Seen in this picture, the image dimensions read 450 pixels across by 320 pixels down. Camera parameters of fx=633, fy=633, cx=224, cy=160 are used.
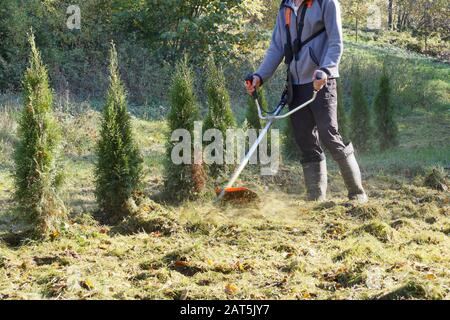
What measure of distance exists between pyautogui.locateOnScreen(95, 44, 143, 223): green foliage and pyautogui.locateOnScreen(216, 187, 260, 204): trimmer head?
831 mm

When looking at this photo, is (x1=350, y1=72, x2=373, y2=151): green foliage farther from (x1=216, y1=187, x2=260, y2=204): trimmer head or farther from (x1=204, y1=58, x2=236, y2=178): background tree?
(x1=216, y1=187, x2=260, y2=204): trimmer head

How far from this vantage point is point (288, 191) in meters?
7.25

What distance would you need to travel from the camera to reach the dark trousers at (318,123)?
5.68 meters

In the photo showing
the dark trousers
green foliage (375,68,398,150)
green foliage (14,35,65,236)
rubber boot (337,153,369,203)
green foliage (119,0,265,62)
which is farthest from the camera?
green foliage (119,0,265,62)

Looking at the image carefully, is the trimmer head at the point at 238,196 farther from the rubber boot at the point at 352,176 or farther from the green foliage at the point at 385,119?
the green foliage at the point at 385,119

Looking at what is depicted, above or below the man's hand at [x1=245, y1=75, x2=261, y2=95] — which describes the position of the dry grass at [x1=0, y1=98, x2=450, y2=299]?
below

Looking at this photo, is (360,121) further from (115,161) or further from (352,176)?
(115,161)

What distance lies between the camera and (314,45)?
575cm

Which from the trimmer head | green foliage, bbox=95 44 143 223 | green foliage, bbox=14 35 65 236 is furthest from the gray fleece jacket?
green foliage, bbox=14 35 65 236

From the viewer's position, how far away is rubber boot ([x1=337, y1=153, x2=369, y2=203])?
19.3ft

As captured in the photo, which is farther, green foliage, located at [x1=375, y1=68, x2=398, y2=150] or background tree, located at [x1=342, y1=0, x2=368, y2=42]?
background tree, located at [x1=342, y1=0, x2=368, y2=42]

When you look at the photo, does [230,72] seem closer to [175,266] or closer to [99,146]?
[99,146]
